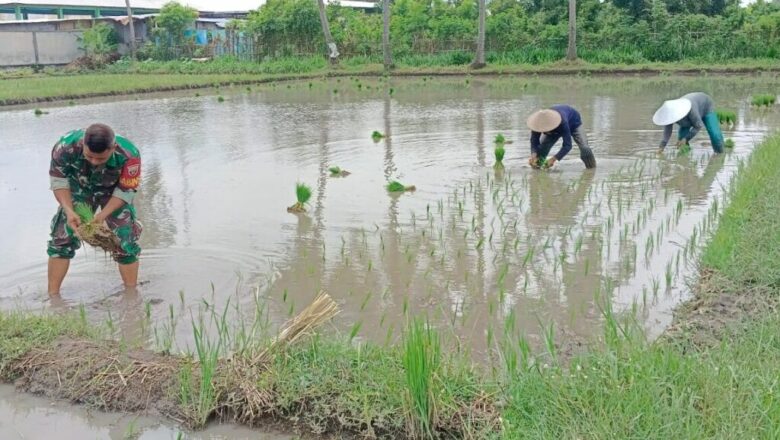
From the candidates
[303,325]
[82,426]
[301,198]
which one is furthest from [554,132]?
[82,426]

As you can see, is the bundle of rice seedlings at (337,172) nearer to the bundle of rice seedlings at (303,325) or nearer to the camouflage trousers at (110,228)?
the camouflage trousers at (110,228)

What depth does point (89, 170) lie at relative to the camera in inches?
168

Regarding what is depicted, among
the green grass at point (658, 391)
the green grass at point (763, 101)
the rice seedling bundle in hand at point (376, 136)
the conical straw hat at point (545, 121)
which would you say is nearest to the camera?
the green grass at point (658, 391)

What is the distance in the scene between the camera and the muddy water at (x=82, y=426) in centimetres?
287

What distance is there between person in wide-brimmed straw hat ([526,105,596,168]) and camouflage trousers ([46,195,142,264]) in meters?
4.36

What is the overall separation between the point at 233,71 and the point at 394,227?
23.2 m

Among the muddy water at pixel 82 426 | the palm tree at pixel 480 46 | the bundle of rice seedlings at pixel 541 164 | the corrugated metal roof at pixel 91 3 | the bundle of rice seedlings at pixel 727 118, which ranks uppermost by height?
the corrugated metal roof at pixel 91 3

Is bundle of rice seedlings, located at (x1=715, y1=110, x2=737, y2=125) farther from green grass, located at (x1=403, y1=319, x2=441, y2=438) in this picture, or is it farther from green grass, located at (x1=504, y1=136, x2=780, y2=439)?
green grass, located at (x1=403, y1=319, x2=441, y2=438)

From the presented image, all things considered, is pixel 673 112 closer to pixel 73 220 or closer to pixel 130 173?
pixel 130 173

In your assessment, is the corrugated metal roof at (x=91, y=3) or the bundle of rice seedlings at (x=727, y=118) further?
the corrugated metal roof at (x=91, y=3)

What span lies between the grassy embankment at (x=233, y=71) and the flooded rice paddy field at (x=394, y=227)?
27.5 ft

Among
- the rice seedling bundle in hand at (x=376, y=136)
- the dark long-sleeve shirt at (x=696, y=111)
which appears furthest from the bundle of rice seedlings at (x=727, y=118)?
the rice seedling bundle in hand at (x=376, y=136)

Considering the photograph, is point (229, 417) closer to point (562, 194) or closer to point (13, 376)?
point (13, 376)

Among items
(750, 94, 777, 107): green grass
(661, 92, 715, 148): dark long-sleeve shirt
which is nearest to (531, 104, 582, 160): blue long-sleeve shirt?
(661, 92, 715, 148): dark long-sleeve shirt
